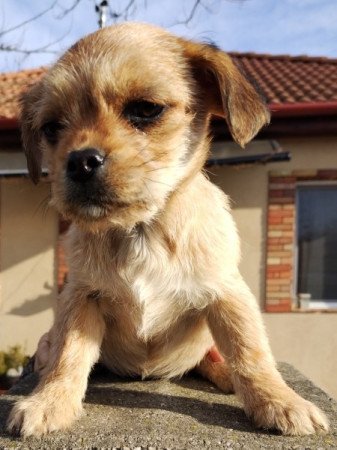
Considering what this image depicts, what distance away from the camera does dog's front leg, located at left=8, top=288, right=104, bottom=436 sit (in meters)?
1.79

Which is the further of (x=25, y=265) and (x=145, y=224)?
(x=25, y=265)

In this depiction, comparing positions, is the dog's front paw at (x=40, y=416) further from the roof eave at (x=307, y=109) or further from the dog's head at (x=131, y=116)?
the roof eave at (x=307, y=109)

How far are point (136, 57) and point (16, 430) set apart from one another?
1.68 m

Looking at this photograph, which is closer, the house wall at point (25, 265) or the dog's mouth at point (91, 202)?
the dog's mouth at point (91, 202)

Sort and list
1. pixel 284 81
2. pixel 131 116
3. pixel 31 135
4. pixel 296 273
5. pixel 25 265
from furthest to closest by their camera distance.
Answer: pixel 284 81
pixel 25 265
pixel 296 273
pixel 31 135
pixel 131 116

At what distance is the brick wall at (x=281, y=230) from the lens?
712 cm

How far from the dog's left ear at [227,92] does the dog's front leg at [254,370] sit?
2.52ft

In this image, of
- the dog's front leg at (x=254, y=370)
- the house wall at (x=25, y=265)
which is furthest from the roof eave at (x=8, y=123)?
the dog's front leg at (x=254, y=370)

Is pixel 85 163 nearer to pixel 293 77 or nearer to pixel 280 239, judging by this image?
pixel 280 239

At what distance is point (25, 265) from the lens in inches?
303

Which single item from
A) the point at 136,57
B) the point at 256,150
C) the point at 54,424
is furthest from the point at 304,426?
the point at 256,150

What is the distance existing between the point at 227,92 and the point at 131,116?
504 mm

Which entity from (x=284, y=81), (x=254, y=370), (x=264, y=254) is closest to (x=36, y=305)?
(x=264, y=254)

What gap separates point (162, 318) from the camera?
2162 millimetres
